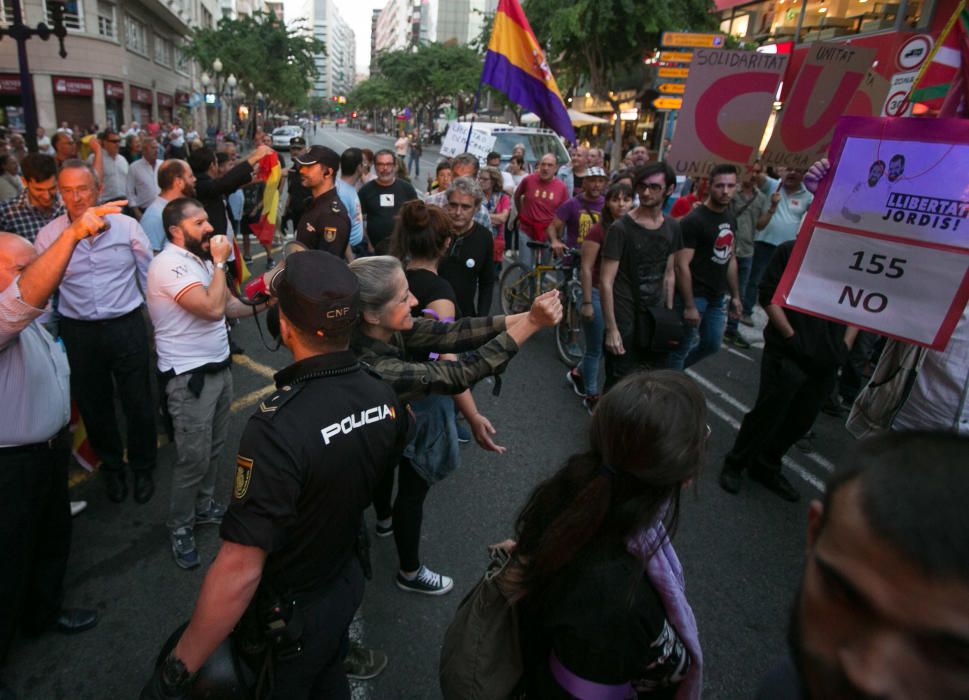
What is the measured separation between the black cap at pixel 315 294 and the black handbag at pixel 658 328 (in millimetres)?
3165

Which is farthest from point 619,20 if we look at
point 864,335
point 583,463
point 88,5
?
point 88,5

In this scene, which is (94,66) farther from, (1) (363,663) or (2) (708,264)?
(1) (363,663)

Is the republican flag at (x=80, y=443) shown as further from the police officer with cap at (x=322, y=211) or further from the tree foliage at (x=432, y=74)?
the tree foliage at (x=432, y=74)

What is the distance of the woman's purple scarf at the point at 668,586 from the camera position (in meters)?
1.32

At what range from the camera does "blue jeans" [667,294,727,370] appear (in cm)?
481

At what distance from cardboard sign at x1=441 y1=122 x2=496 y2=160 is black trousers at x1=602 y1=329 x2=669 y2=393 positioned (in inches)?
253

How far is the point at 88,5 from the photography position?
84.2 feet

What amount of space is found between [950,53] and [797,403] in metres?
2.19

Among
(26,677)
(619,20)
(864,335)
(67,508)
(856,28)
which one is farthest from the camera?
(619,20)

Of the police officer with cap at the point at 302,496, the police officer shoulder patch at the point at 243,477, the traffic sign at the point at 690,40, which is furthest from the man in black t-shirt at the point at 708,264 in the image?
the traffic sign at the point at 690,40

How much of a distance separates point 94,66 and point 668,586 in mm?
33962

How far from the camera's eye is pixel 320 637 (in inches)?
67.4

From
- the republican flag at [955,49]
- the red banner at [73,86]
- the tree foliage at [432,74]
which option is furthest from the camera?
the tree foliage at [432,74]

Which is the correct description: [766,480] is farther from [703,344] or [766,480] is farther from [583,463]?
[583,463]
